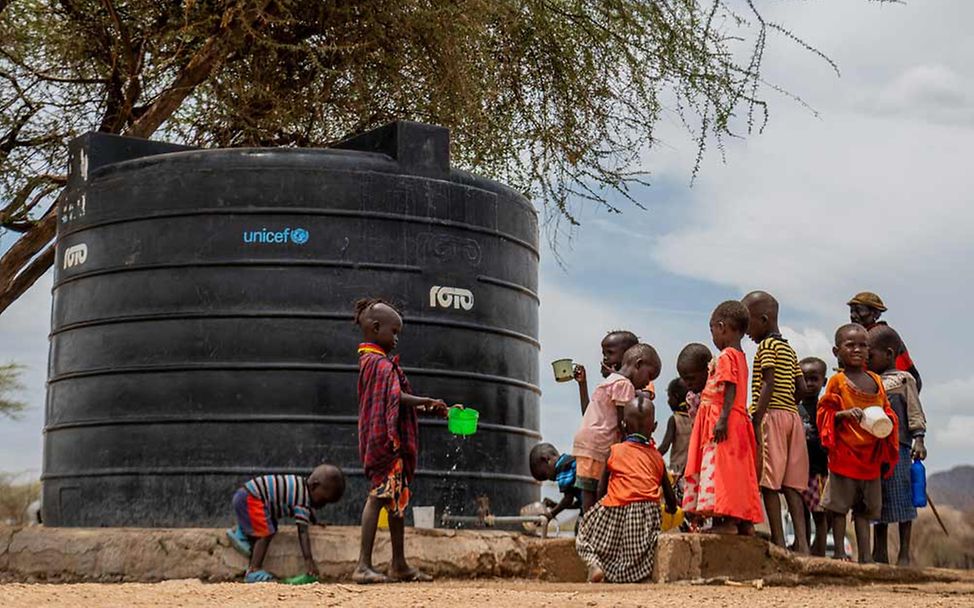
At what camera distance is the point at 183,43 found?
416 inches

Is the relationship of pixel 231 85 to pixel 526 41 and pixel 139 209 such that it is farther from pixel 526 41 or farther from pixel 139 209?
pixel 139 209

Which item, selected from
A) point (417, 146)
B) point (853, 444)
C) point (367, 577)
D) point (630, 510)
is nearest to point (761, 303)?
point (853, 444)

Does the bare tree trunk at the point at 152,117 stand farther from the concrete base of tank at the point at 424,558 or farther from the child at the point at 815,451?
the child at the point at 815,451

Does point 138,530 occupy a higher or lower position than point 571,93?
lower

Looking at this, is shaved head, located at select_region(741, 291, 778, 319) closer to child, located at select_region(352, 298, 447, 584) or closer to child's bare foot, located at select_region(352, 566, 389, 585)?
child, located at select_region(352, 298, 447, 584)

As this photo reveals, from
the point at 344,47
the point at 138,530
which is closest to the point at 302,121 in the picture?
the point at 344,47

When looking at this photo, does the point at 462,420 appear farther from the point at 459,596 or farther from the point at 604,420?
the point at 459,596

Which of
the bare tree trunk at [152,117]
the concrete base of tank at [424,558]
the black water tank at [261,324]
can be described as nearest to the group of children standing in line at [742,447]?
the concrete base of tank at [424,558]

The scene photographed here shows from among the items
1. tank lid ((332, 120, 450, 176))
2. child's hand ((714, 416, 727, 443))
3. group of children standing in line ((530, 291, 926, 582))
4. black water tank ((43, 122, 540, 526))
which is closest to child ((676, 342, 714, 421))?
group of children standing in line ((530, 291, 926, 582))

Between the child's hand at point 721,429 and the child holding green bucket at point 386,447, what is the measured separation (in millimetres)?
1324

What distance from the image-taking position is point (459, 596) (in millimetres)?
5133

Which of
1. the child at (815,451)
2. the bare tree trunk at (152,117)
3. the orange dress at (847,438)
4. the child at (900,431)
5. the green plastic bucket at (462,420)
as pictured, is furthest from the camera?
the bare tree trunk at (152,117)

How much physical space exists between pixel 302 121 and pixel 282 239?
13.8 feet

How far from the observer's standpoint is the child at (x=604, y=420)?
22.4 ft
